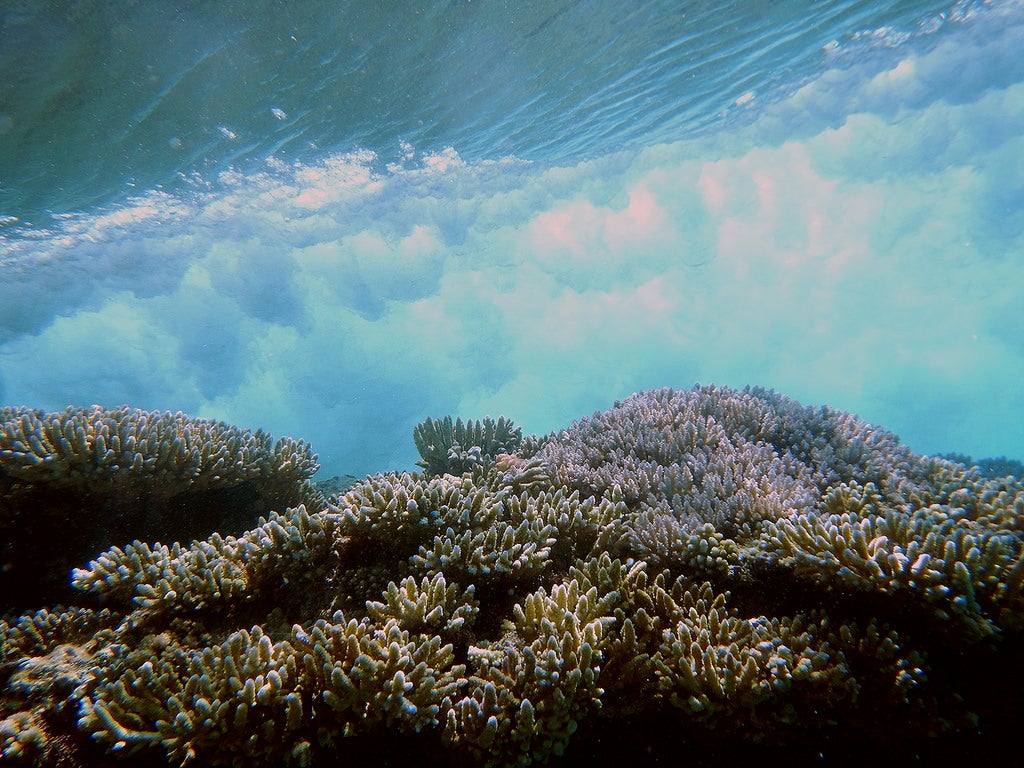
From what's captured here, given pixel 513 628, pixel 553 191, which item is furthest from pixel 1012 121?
pixel 513 628

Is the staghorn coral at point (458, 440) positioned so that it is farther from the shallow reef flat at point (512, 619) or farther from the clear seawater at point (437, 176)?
the clear seawater at point (437, 176)

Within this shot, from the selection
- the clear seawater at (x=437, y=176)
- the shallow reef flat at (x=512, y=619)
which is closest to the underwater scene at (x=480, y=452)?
the shallow reef flat at (x=512, y=619)

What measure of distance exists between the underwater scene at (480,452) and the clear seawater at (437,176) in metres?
0.20

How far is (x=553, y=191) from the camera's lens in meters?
27.5

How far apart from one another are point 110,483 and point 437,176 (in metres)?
21.3

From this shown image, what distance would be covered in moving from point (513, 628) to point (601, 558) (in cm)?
74

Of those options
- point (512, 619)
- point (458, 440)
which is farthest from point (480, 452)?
point (512, 619)

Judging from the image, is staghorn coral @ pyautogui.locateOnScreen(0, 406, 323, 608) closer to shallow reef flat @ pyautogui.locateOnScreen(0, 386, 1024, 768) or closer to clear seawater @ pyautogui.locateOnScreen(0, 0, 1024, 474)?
shallow reef flat @ pyautogui.locateOnScreen(0, 386, 1024, 768)

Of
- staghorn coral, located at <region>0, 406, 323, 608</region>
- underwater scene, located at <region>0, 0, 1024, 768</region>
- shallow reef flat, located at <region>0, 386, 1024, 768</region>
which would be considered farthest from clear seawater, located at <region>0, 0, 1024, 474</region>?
shallow reef flat, located at <region>0, 386, 1024, 768</region>

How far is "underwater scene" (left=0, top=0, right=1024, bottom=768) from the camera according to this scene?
7.38 feet

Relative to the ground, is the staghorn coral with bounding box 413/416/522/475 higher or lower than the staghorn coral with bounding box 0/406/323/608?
higher

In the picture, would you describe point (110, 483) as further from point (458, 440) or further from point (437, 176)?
point (437, 176)

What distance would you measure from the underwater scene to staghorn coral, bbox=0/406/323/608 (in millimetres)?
29

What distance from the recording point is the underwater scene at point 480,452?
2.25 meters
